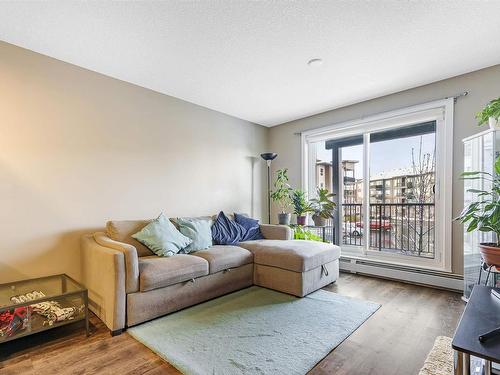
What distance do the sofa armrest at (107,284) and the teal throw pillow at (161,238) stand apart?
1.45 ft

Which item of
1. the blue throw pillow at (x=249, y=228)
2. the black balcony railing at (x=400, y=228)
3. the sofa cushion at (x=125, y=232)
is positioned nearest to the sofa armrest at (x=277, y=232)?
the blue throw pillow at (x=249, y=228)

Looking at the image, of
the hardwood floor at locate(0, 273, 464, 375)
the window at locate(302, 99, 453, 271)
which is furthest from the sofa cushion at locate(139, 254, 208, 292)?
the window at locate(302, 99, 453, 271)

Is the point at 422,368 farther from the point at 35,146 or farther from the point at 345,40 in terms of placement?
the point at 35,146

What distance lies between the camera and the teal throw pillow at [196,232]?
2.96m

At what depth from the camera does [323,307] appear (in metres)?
2.51

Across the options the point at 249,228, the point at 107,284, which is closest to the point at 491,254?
the point at 249,228

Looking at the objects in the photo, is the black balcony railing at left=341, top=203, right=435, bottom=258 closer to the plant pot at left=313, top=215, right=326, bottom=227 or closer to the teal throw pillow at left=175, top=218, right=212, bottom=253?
the plant pot at left=313, top=215, right=326, bottom=227

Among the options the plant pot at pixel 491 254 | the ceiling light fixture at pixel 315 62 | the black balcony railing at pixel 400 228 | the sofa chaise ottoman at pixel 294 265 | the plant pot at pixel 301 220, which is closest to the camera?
the plant pot at pixel 491 254

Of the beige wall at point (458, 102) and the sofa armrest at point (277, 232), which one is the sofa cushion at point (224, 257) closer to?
the sofa armrest at point (277, 232)

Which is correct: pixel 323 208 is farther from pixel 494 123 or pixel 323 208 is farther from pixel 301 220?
pixel 494 123

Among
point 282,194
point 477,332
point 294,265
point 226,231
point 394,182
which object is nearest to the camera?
point 477,332

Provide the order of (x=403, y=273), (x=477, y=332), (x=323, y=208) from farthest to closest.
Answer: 1. (x=323, y=208)
2. (x=403, y=273)
3. (x=477, y=332)

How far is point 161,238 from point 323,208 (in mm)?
2349

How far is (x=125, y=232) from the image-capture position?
2.67 m
